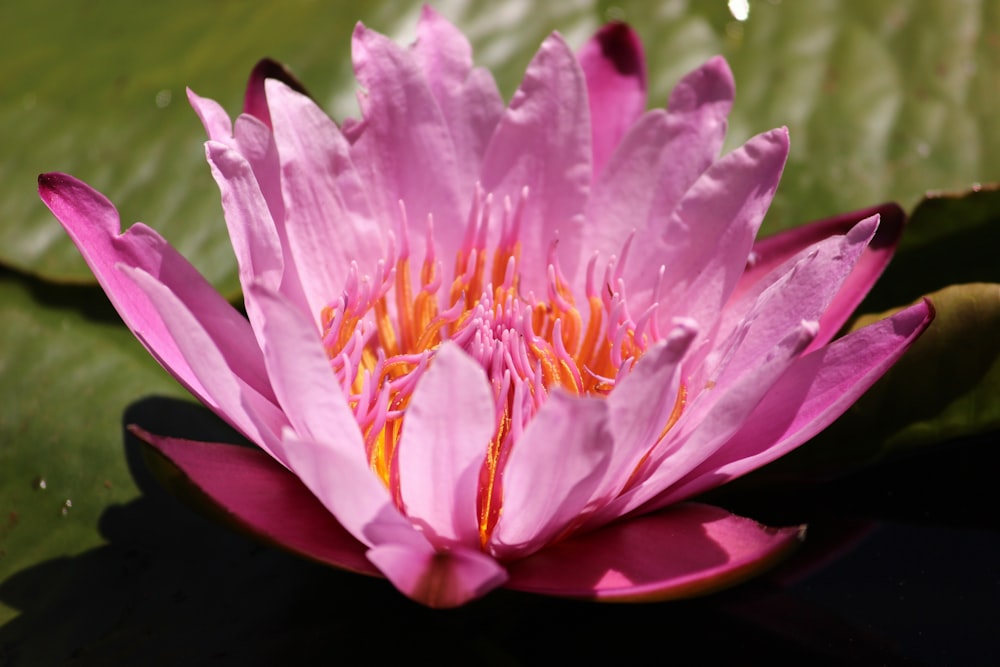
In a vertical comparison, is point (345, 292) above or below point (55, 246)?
below

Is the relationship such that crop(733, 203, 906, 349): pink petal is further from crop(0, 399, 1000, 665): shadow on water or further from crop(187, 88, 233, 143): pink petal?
crop(187, 88, 233, 143): pink petal

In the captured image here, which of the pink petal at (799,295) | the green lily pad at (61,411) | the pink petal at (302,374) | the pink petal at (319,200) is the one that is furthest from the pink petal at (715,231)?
the green lily pad at (61,411)

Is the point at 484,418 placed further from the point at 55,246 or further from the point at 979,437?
the point at 55,246

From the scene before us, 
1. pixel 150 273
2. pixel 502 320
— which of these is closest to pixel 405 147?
pixel 502 320

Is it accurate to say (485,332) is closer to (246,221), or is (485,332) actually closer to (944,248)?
(246,221)

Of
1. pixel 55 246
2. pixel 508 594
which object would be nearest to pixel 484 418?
pixel 508 594
